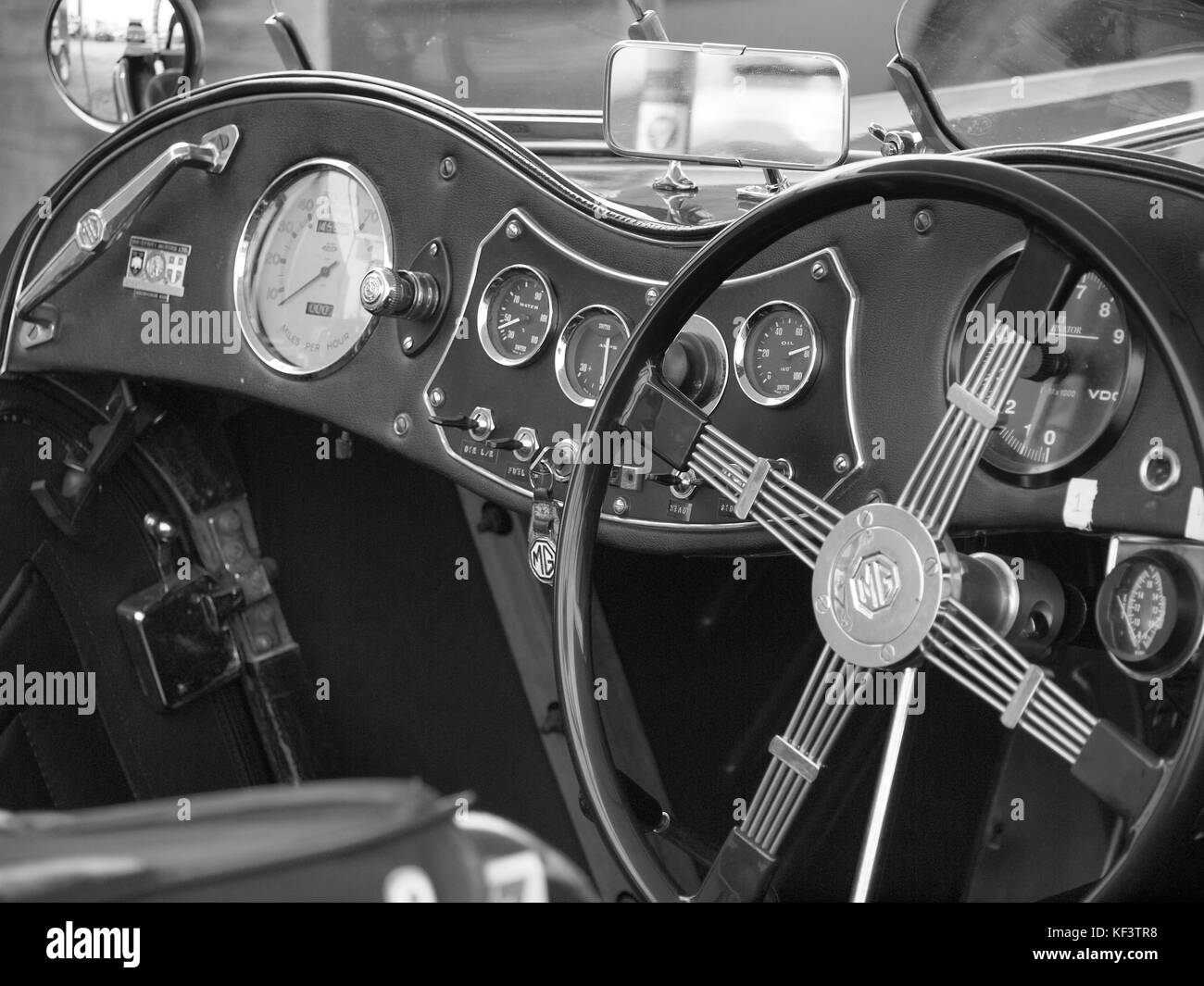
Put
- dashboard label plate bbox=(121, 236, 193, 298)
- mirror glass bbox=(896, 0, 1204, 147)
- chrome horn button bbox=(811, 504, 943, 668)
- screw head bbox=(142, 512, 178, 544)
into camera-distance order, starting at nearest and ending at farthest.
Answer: chrome horn button bbox=(811, 504, 943, 668) → mirror glass bbox=(896, 0, 1204, 147) → dashboard label plate bbox=(121, 236, 193, 298) → screw head bbox=(142, 512, 178, 544)

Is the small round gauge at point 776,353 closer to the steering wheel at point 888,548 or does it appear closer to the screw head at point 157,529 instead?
the steering wheel at point 888,548

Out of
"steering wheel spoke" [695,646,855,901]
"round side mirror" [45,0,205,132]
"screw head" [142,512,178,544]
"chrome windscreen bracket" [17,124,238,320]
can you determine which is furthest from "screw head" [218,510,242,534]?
"steering wheel spoke" [695,646,855,901]

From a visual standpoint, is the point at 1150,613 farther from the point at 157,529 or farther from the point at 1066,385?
the point at 157,529

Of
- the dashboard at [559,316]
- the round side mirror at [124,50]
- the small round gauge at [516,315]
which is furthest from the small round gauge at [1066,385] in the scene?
the round side mirror at [124,50]

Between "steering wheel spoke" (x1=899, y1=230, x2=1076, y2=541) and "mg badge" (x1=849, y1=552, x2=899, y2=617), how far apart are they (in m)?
0.05

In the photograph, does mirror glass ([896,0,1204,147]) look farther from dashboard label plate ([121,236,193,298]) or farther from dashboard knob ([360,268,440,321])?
dashboard label plate ([121,236,193,298])

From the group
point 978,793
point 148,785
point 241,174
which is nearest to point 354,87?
point 241,174

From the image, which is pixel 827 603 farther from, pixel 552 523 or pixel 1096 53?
pixel 1096 53

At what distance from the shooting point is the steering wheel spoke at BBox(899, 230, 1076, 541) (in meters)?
1.19

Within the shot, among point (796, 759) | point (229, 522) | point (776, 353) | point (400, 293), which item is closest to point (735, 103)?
point (776, 353)

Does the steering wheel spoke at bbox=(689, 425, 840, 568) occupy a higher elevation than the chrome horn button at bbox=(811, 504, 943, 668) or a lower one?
higher

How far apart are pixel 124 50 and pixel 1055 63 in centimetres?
162
